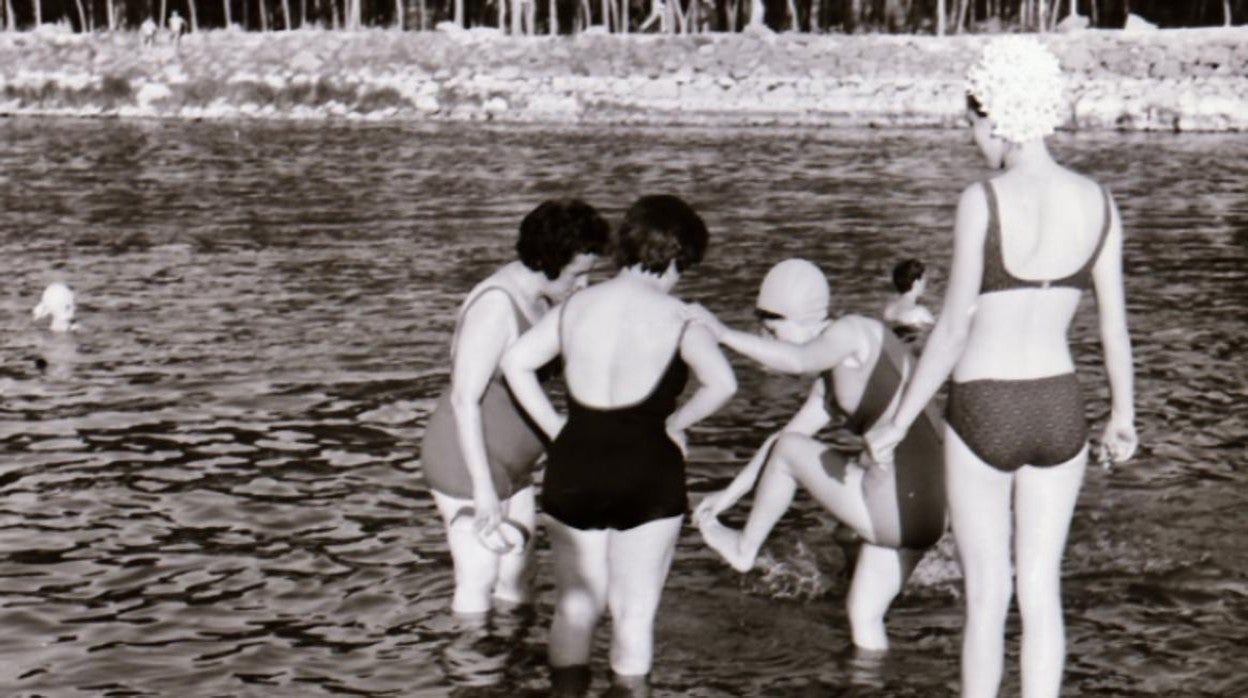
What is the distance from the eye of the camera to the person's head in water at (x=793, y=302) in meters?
8.34

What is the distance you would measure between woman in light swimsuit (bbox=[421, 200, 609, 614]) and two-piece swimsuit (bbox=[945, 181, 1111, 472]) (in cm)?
195

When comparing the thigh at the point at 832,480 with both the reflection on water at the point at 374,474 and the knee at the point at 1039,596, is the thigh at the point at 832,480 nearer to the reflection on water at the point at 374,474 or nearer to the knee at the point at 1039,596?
the reflection on water at the point at 374,474

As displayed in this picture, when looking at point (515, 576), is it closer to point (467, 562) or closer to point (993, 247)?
point (467, 562)

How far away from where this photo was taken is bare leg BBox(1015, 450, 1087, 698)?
716cm

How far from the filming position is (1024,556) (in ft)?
23.7

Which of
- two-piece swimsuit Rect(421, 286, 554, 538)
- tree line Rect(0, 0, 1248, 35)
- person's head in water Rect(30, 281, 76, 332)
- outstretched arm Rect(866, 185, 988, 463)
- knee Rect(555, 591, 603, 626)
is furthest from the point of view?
tree line Rect(0, 0, 1248, 35)

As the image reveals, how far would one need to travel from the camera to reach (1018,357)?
23.3ft

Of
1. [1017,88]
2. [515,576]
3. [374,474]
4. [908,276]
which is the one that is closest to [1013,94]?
[1017,88]

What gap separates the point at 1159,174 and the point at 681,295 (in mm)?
19463

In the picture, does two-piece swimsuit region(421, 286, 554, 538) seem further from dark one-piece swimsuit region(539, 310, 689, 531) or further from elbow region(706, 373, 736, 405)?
elbow region(706, 373, 736, 405)

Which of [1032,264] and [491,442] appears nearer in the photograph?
[1032,264]

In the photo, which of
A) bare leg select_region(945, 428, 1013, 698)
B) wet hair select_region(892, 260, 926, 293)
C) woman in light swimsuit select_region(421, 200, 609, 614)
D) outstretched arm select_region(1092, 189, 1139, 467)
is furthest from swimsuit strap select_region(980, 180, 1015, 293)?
wet hair select_region(892, 260, 926, 293)

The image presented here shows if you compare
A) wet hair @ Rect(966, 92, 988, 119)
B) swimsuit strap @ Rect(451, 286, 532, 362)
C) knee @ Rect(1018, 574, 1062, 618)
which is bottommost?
knee @ Rect(1018, 574, 1062, 618)

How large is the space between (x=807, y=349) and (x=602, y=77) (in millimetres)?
53561
